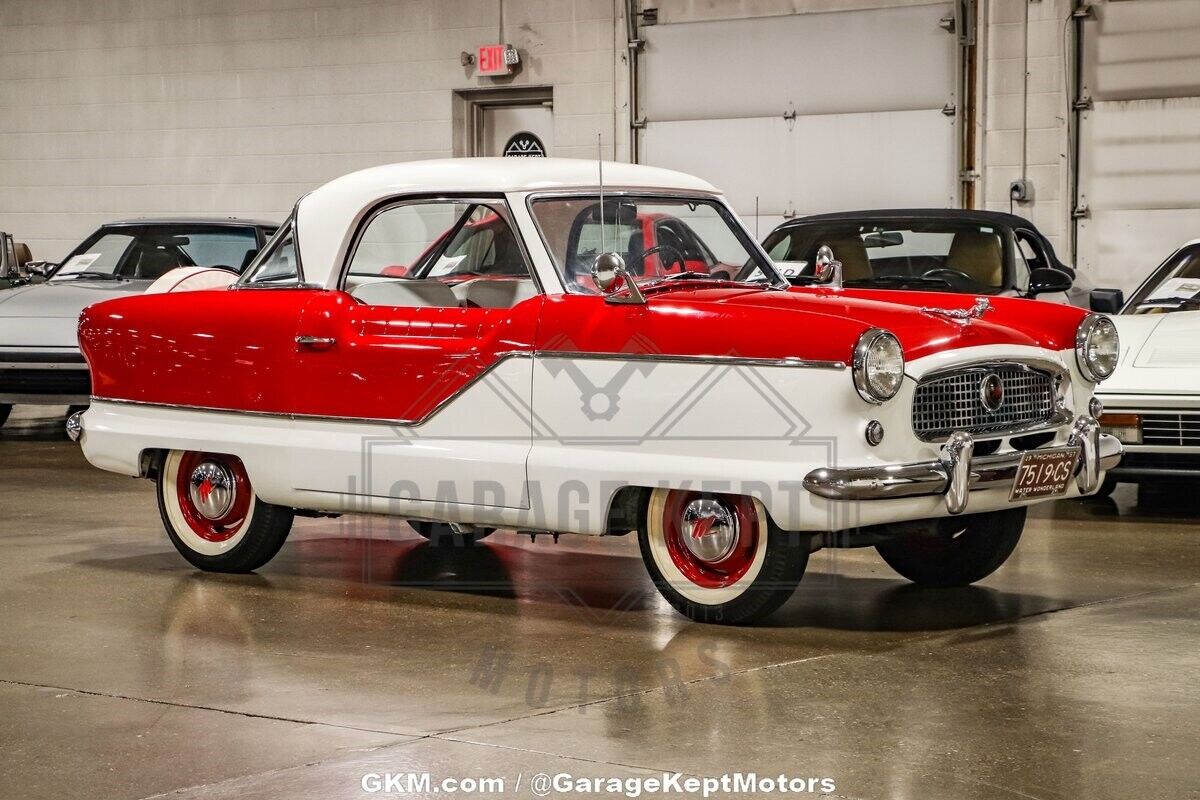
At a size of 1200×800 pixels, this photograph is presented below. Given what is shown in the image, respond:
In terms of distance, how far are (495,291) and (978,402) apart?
6.07 feet

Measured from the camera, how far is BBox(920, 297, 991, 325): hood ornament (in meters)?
5.82

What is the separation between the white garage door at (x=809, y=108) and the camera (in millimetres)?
15117

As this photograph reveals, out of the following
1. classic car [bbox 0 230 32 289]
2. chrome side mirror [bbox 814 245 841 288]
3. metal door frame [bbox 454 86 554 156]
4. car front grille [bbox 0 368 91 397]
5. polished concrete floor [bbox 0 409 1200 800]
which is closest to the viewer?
polished concrete floor [bbox 0 409 1200 800]

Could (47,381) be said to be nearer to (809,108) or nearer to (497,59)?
(497,59)

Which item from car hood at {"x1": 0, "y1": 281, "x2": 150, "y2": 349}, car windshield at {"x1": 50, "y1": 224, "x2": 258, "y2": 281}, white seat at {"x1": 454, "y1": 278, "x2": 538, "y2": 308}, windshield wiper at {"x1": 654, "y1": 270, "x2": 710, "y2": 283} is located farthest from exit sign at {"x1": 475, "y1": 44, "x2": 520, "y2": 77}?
windshield wiper at {"x1": 654, "y1": 270, "x2": 710, "y2": 283}

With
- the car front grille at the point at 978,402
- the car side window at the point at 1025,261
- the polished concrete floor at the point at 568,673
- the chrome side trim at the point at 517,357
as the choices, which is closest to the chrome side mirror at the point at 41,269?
the polished concrete floor at the point at 568,673

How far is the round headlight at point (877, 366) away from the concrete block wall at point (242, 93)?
1134cm

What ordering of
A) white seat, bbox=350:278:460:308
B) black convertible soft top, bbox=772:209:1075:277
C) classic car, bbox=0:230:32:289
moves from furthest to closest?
classic car, bbox=0:230:32:289
black convertible soft top, bbox=772:209:1075:277
white seat, bbox=350:278:460:308

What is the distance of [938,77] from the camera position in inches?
593

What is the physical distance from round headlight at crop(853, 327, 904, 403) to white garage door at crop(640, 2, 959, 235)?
31.0 ft

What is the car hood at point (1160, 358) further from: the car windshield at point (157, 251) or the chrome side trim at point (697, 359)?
the car windshield at point (157, 251)

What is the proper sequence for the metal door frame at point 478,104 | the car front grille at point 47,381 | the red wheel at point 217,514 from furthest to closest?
1. the metal door frame at point 478,104
2. the car front grille at point 47,381
3. the red wheel at point 217,514

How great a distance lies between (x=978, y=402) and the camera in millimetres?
5832

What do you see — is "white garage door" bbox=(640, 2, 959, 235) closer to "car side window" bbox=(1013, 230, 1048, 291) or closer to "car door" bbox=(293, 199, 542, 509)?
"car side window" bbox=(1013, 230, 1048, 291)
